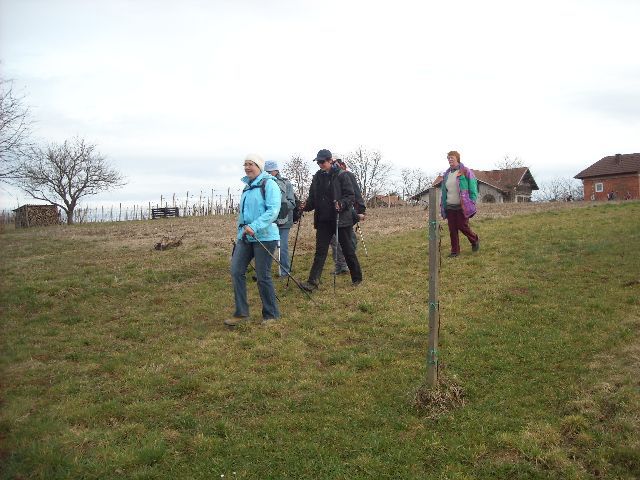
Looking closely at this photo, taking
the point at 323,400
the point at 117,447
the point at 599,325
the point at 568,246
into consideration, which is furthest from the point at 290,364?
the point at 568,246

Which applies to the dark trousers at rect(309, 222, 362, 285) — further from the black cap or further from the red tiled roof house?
the red tiled roof house

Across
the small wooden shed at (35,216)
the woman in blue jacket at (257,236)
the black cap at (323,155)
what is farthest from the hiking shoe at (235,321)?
the small wooden shed at (35,216)

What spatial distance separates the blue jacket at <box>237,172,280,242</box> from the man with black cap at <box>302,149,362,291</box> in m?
1.60

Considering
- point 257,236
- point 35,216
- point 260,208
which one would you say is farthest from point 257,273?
point 35,216

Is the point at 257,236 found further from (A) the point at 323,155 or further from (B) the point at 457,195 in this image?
(B) the point at 457,195

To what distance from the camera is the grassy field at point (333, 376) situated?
4199 millimetres

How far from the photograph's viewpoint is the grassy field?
4.20 m

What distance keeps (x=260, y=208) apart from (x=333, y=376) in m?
2.76

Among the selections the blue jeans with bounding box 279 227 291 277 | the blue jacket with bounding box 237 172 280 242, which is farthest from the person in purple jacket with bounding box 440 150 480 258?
the blue jacket with bounding box 237 172 280 242

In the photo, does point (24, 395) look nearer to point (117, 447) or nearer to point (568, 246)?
point (117, 447)

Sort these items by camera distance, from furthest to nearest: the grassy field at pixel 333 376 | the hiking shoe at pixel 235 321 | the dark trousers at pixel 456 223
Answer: the dark trousers at pixel 456 223 < the hiking shoe at pixel 235 321 < the grassy field at pixel 333 376

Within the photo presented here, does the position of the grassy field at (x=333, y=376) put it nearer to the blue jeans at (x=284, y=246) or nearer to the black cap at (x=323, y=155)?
the blue jeans at (x=284, y=246)

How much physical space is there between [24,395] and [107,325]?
2.49 metres

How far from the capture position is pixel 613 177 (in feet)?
188
